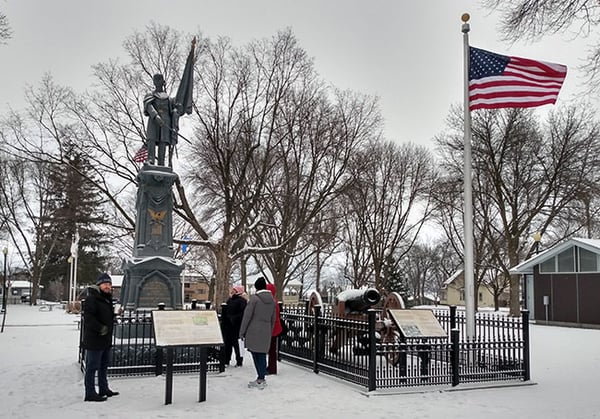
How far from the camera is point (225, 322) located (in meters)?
11.9

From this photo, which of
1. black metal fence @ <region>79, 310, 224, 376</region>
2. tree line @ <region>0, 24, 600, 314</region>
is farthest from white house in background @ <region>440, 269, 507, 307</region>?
black metal fence @ <region>79, 310, 224, 376</region>

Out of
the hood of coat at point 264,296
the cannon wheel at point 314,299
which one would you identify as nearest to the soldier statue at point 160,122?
the cannon wheel at point 314,299

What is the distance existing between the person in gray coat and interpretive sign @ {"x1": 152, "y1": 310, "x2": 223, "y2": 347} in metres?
0.74

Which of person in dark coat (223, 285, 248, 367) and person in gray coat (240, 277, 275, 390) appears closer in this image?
person in gray coat (240, 277, 275, 390)

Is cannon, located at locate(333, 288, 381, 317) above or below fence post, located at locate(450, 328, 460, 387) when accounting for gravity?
above

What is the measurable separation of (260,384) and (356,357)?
67.3 inches

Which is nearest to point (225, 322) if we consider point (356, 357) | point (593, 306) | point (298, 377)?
point (298, 377)

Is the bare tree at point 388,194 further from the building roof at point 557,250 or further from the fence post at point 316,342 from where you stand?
the fence post at point 316,342

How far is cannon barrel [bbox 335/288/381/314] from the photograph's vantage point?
12836 millimetres

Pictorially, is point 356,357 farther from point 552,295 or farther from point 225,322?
point 552,295

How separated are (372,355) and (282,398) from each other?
1.58m

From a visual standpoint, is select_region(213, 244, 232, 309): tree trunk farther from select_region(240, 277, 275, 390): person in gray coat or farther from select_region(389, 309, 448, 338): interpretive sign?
select_region(240, 277, 275, 390): person in gray coat

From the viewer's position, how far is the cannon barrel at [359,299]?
12.8m

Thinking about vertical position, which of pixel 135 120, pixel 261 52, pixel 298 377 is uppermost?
pixel 261 52
